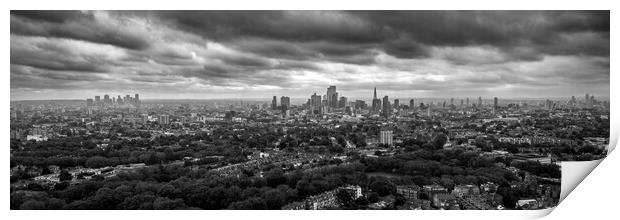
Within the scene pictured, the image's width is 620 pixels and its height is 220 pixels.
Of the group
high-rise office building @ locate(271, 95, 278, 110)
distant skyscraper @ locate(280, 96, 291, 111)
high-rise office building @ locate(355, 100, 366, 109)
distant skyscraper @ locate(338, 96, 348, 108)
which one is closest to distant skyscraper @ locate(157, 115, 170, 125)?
high-rise office building @ locate(271, 95, 278, 110)

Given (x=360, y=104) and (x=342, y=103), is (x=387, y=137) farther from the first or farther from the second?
(x=342, y=103)

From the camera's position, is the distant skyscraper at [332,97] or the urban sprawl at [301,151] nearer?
the urban sprawl at [301,151]

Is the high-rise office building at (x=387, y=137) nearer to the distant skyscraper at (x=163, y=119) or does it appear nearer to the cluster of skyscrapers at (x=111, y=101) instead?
the distant skyscraper at (x=163, y=119)

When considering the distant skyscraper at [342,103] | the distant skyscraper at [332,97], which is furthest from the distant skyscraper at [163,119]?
the distant skyscraper at [342,103]

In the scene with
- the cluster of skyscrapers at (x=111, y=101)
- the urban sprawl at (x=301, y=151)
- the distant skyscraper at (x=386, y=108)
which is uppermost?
the cluster of skyscrapers at (x=111, y=101)

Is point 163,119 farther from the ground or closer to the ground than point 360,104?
closer to the ground

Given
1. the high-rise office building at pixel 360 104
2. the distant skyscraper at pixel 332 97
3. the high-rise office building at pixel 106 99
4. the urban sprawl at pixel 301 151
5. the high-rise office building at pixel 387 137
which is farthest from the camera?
the high-rise office building at pixel 360 104

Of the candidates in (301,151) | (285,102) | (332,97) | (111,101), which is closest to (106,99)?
(111,101)
